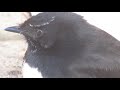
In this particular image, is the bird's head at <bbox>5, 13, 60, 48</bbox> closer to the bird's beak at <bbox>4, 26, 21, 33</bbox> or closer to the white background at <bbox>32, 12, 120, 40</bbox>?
the bird's beak at <bbox>4, 26, 21, 33</bbox>

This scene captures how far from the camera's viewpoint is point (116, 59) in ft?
12.2

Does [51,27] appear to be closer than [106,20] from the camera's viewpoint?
Yes

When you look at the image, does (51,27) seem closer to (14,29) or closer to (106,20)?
(14,29)

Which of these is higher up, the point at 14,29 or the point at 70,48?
the point at 14,29

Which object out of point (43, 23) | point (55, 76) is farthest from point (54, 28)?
point (55, 76)

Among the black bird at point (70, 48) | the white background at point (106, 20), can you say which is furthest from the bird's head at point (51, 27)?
the white background at point (106, 20)

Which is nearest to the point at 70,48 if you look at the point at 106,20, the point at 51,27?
the point at 51,27

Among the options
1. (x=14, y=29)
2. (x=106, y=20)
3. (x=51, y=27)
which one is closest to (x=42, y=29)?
(x=51, y=27)

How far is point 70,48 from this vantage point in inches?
147

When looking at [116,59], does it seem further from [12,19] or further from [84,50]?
[12,19]

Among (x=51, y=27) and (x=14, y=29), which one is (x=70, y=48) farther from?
(x=14, y=29)

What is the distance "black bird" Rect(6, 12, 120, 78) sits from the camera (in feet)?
12.0

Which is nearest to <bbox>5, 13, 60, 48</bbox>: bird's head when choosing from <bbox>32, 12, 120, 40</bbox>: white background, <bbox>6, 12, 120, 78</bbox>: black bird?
<bbox>6, 12, 120, 78</bbox>: black bird
